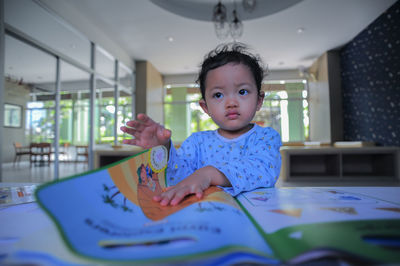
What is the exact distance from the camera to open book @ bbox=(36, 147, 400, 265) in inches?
6.8

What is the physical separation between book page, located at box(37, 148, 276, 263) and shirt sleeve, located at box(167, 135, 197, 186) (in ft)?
1.08

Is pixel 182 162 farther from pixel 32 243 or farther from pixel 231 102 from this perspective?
pixel 32 243

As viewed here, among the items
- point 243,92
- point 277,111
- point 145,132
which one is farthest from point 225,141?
point 277,111

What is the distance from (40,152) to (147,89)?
113 inches

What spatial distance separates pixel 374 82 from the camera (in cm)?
377

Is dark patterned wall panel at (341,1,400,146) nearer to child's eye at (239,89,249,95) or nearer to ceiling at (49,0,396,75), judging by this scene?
ceiling at (49,0,396,75)

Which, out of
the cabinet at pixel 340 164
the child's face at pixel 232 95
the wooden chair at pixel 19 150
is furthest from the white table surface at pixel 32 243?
the cabinet at pixel 340 164

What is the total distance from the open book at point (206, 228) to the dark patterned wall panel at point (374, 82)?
4060 millimetres

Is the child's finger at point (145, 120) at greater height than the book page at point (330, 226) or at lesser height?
greater

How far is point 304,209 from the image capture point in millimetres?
309

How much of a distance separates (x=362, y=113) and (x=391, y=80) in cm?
92

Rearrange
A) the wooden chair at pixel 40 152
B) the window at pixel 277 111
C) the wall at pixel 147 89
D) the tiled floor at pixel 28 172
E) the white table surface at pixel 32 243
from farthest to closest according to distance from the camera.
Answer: the window at pixel 277 111
the wall at pixel 147 89
the wooden chair at pixel 40 152
the tiled floor at pixel 28 172
the white table surface at pixel 32 243

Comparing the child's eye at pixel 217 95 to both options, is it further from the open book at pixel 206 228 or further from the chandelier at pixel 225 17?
the chandelier at pixel 225 17

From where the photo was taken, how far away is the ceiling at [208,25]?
3.26 m
